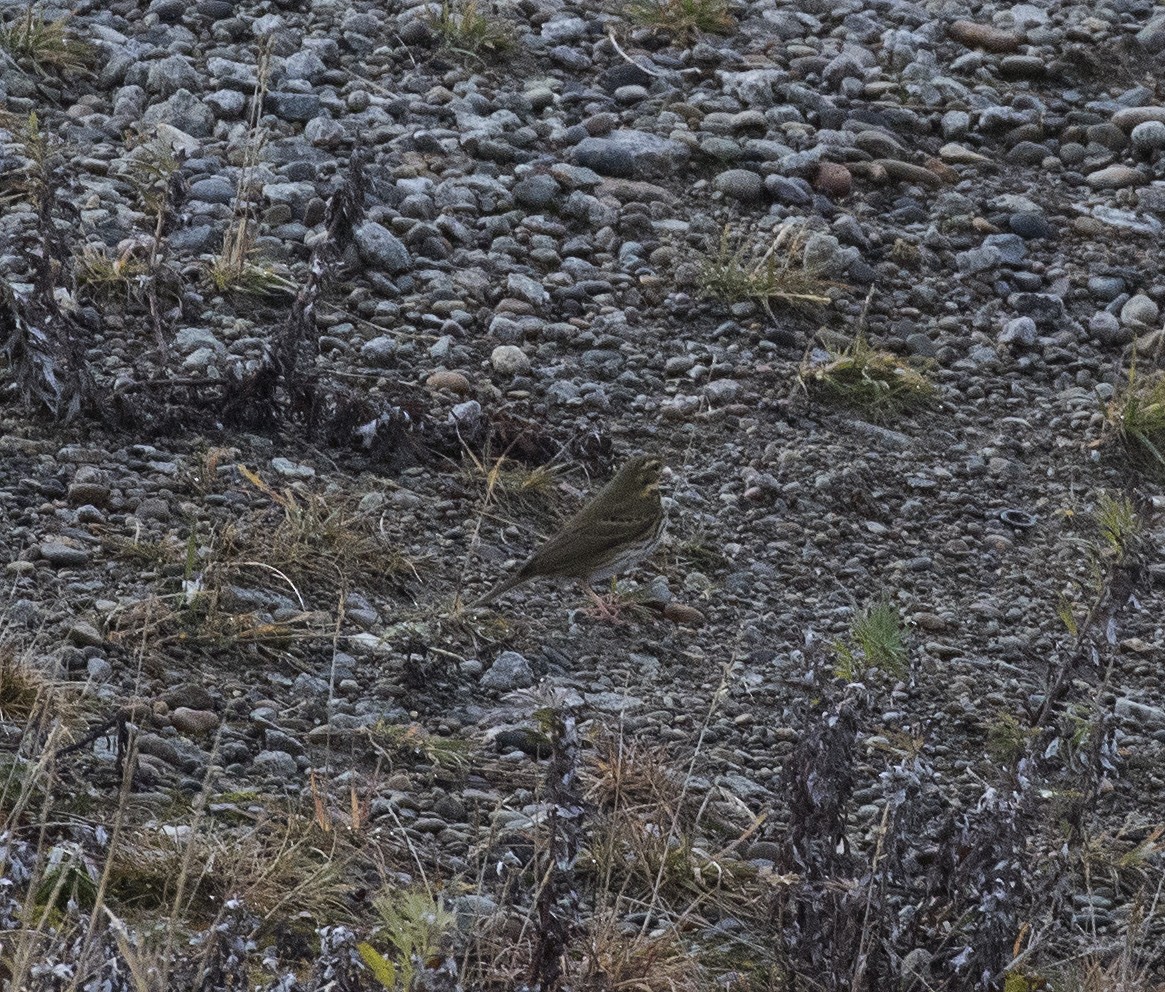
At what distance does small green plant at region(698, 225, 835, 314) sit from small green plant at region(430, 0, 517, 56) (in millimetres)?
1968

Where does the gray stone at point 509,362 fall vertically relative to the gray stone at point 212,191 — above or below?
below

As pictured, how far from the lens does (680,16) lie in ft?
30.0

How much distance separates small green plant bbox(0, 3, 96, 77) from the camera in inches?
319

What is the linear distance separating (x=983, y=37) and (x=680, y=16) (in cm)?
164

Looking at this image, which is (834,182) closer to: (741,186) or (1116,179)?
(741,186)

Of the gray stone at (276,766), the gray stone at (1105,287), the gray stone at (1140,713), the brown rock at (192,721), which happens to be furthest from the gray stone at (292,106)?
the gray stone at (1140,713)

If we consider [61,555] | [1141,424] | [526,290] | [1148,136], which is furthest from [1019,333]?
[61,555]

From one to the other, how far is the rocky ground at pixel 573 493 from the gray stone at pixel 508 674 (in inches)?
0.8

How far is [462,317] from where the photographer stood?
23.2 ft

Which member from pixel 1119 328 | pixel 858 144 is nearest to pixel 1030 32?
pixel 858 144

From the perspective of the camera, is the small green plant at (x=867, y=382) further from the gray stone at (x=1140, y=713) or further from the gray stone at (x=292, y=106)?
the gray stone at (x=292, y=106)

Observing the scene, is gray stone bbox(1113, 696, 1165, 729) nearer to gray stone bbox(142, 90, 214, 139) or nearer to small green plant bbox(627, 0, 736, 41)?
gray stone bbox(142, 90, 214, 139)

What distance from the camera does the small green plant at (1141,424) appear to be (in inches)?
272

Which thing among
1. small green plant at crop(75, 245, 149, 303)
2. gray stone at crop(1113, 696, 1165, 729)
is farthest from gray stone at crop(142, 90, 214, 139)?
gray stone at crop(1113, 696, 1165, 729)
